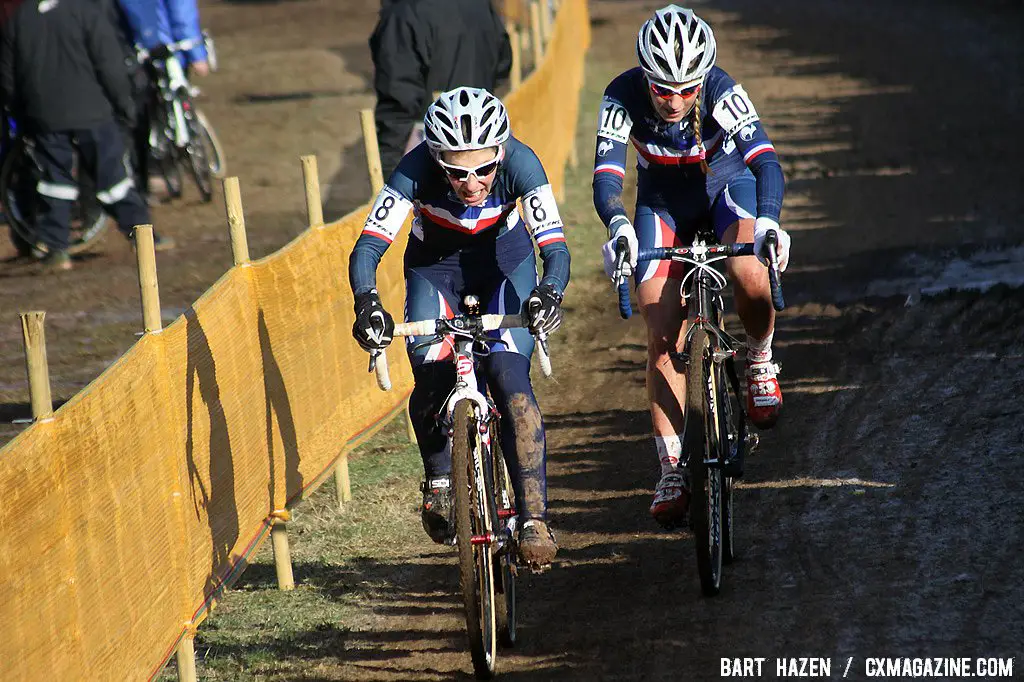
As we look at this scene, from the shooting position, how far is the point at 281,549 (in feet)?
24.6

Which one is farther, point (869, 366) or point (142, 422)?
point (869, 366)

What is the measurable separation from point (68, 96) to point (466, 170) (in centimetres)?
836

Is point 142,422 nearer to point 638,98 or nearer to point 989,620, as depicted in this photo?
point 638,98

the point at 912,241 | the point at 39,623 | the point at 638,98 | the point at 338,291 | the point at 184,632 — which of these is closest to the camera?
the point at 39,623

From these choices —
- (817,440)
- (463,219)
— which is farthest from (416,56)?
(463,219)

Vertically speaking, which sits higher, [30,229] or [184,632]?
[184,632]

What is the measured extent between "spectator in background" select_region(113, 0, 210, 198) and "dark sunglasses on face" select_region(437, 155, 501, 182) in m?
10.3

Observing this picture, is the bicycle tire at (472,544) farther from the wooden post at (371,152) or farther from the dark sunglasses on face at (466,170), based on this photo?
the wooden post at (371,152)

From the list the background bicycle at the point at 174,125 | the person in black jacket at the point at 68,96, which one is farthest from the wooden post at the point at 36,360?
the background bicycle at the point at 174,125

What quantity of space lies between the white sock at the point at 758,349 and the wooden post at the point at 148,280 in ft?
9.74

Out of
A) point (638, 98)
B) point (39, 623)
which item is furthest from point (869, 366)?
point (39, 623)

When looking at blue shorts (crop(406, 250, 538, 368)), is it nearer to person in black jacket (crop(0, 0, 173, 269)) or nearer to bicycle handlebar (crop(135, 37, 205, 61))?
Answer: person in black jacket (crop(0, 0, 173, 269))

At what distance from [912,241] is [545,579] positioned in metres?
7.40

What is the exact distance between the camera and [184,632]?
19.7 ft
